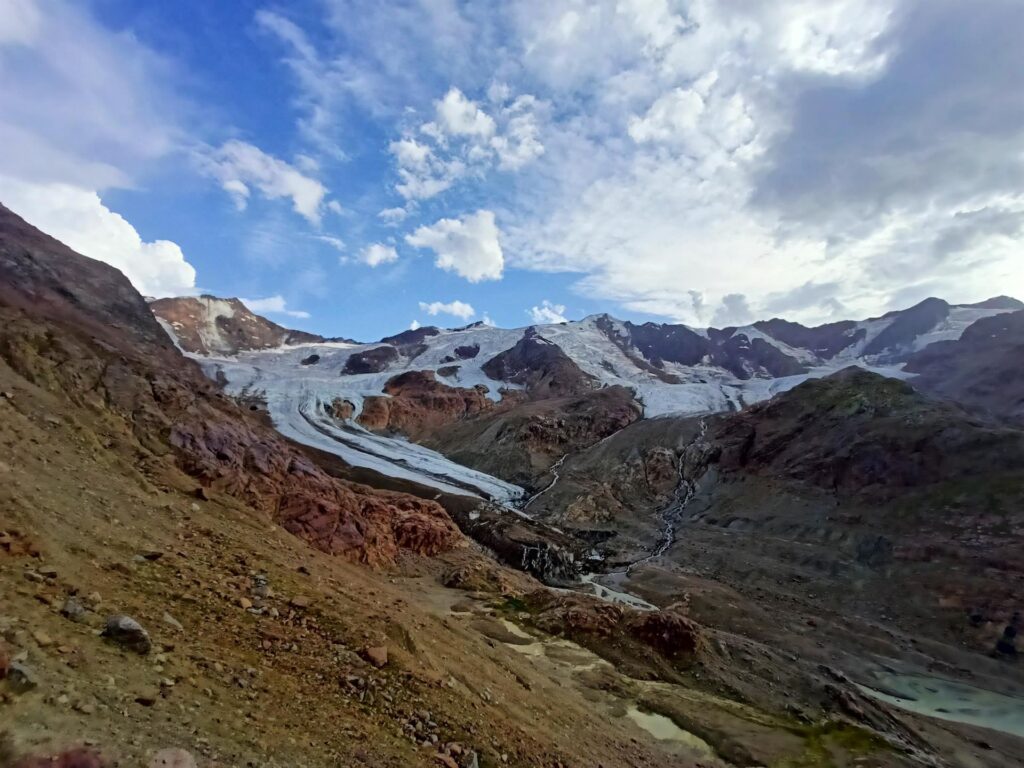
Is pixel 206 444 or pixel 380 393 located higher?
pixel 380 393

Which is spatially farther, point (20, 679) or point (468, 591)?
point (468, 591)

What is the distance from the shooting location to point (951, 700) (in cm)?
3769

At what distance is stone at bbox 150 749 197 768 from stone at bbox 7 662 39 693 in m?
1.75

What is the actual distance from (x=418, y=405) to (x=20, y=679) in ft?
455

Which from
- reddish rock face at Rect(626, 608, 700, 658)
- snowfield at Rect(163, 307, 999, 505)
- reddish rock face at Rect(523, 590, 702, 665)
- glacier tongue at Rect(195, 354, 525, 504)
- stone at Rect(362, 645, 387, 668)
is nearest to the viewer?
stone at Rect(362, 645, 387, 668)

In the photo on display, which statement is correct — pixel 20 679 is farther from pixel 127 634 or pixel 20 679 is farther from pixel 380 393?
pixel 380 393

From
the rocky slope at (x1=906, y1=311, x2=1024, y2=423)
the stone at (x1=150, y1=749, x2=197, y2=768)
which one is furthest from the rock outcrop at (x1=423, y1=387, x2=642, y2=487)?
the stone at (x1=150, y1=749, x2=197, y2=768)

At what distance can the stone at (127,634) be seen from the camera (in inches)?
372

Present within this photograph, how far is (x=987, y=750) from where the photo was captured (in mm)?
29156

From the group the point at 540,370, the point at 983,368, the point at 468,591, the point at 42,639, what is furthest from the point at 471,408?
Result: the point at 42,639

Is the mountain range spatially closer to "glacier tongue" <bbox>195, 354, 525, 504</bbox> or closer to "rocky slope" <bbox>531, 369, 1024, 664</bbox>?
"rocky slope" <bbox>531, 369, 1024, 664</bbox>

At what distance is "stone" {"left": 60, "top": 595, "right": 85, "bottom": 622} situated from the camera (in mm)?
9499

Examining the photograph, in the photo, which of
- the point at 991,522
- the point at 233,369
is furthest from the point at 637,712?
the point at 233,369

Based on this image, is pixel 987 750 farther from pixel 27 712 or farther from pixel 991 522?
pixel 27 712
